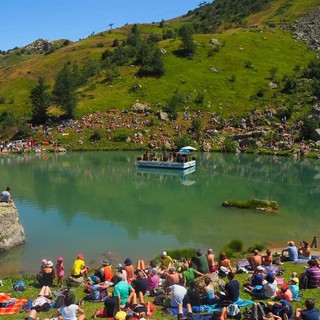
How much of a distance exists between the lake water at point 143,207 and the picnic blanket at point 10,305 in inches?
272

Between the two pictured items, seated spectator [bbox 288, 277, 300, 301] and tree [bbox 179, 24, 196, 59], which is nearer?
seated spectator [bbox 288, 277, 300, 301]

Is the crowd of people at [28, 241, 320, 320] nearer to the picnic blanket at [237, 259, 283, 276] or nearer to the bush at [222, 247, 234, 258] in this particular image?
the picnic blanket at [237, 259, 283, 276]

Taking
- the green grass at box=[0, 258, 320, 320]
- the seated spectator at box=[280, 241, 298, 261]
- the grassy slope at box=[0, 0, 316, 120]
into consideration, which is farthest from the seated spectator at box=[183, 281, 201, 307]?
the grassy slope at box=[0, 0, 316, 120]

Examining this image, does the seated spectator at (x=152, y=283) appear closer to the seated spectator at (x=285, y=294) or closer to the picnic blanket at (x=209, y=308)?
the picnic blanket at (x=209, y=308)

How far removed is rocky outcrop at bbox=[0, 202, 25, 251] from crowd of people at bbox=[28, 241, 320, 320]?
772 centimetres

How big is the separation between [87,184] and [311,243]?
30.3 meters

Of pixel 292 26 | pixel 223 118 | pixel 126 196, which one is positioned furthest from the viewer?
pixel 292 26

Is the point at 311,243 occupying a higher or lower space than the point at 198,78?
lower

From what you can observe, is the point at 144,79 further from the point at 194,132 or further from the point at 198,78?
the point at 194,132

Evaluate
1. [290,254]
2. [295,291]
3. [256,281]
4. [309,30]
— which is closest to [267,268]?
[256,281]

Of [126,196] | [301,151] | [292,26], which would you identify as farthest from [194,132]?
[292,26]

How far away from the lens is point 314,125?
88.3 m

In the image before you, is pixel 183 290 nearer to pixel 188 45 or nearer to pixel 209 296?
pixel 209 296

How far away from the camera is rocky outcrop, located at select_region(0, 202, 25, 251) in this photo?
28.6 metres
